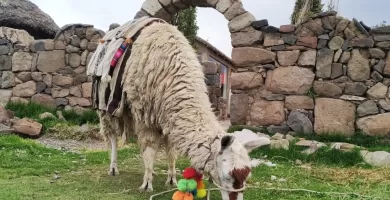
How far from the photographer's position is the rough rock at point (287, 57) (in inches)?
335

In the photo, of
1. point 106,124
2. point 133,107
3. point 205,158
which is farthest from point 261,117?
point 205,158

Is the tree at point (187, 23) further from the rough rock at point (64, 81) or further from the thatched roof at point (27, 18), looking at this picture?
the rough rock at point (64, 81)

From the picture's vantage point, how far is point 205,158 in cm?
362

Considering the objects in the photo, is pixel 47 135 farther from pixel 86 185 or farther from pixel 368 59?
pixel 368 59

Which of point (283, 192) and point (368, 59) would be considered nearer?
point (283, 192)

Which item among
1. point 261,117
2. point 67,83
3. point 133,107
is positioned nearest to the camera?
point 133,107

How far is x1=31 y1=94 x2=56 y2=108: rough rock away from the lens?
35.1ft

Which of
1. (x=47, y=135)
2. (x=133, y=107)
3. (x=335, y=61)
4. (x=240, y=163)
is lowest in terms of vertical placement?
(x=47, y=135)

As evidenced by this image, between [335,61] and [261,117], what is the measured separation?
1663 mm

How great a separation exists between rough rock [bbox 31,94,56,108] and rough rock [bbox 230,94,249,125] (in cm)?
438

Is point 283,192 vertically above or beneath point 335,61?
beneath

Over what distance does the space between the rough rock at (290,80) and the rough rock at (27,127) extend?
4.40m

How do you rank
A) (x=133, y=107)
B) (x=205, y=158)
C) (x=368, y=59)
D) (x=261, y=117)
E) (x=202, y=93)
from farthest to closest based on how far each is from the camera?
(x=261, y=117)
(x=368, y=59)
(x=133, y=107)
(x=202, y=93)
(x=205, y=158)

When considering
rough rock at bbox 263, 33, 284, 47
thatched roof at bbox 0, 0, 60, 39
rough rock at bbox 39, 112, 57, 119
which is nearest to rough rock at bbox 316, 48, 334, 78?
rough rock at bbox 263, 33, 284, 47
